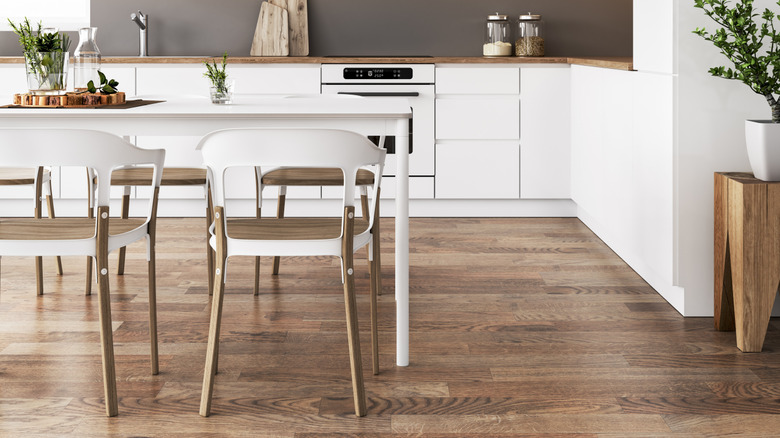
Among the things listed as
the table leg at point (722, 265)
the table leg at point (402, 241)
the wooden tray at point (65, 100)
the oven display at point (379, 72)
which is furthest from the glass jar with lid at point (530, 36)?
the wooden tray at point (65, 100)

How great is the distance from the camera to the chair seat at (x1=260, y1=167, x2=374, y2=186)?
10.9 feet

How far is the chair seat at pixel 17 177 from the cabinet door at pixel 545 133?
9.04 feet

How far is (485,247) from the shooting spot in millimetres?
4387

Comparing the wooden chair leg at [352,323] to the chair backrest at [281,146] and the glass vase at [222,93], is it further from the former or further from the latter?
the glass vase at [222,93]

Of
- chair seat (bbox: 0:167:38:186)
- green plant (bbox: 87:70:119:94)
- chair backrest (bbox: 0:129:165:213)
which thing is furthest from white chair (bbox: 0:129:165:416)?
chair seat (bbox: 0:167:38:186)

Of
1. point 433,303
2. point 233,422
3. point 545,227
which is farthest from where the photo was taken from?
point 545,227

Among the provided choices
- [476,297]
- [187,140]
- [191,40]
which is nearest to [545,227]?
[476,297]

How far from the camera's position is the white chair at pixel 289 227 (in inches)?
83.8

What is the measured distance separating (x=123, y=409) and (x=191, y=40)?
3.91 m

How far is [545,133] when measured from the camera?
16.9ft

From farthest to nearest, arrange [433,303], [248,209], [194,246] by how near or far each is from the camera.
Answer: [248,209] → [194,246] → [433,303]

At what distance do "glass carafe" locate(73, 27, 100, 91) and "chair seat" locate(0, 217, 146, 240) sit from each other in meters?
0.54

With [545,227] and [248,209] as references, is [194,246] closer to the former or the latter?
[248,209]

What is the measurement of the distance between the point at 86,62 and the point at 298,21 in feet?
9.56
